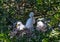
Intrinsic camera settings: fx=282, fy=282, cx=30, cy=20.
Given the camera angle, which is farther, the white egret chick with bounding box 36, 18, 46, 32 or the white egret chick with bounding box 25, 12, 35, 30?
the white egret chick with bounding box 25, 12, 35, 30

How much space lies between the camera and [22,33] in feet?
10.1

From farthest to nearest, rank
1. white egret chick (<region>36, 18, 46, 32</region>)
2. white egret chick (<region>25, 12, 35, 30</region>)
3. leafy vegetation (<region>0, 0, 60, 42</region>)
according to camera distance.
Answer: white egret chick (<region>25, 12, 35, 30</region>), white egret chick (<region>36, 18, 46, 32</region>), leafy vegetation (<region>0, 0, 60, 42</region>)

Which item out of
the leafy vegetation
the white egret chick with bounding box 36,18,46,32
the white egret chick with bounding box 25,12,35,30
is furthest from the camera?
the white egret chick with bounding box 25,12,35,30

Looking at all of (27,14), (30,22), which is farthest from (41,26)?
(27,14)

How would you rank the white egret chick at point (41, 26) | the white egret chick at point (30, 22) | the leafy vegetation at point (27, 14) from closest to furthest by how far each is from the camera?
the leafy vegetation at point (27, 14), the white egret chick at point (41, 26), the white egret chick at point (30, 22)

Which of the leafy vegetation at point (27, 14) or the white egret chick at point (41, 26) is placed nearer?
the leafy vegetation at point (27, 14)

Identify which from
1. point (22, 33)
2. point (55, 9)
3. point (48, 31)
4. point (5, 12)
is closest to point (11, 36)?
point (22, 33)

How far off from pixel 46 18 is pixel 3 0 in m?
0.79

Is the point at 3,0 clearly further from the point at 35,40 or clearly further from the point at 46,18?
the point at 35,40

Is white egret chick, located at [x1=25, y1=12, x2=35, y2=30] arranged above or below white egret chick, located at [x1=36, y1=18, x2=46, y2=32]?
below

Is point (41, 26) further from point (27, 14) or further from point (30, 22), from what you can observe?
point (27, 14)

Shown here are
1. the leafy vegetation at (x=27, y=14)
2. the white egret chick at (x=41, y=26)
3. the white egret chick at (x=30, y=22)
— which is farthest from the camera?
the white egret chick at (x=30, y=22)

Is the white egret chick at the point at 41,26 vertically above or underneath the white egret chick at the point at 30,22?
above

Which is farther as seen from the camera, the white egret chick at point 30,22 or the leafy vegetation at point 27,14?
the white egret chick at point 30,22
